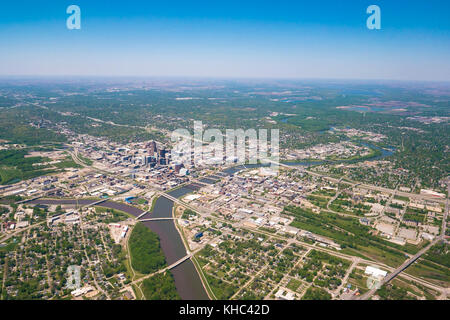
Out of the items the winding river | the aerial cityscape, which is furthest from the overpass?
the winding river

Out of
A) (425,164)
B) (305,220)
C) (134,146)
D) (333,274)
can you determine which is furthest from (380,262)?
(134,146)

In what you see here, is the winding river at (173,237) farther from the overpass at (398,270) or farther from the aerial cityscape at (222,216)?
the overpass at (398,270)

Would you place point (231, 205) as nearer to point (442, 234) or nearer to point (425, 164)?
point (442, 234)

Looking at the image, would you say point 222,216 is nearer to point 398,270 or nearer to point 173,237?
point 173,237

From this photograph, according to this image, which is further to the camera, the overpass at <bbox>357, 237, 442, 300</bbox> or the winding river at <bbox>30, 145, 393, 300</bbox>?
the winding river at <bbox>30, 145, 393, 300</bbox>

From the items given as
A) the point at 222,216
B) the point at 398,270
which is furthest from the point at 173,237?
the point at 398,270

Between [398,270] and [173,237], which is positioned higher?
[173,237]

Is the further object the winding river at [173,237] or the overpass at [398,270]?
the winding river at [173,237]

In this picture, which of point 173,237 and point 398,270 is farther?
point 173,237

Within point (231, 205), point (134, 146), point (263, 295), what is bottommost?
point (263, 295)

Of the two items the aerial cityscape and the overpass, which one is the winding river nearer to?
the aerial cityscape

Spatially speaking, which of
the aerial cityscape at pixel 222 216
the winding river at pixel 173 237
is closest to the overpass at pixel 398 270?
the aerial cityscape at pixel 222 216
